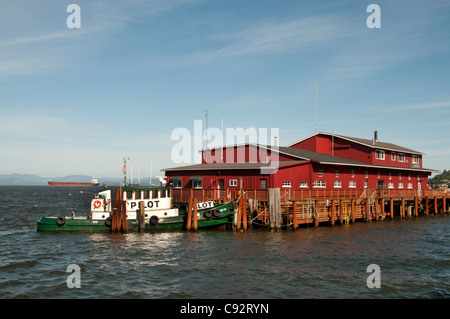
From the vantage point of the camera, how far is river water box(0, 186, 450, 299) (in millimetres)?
16516

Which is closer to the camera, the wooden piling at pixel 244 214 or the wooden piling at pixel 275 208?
the wooden piling at pixel 275 208

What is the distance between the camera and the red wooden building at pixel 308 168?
122 ft

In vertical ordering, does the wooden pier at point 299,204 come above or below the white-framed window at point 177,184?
below

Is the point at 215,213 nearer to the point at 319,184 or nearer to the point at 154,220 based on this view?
the point at 154,220

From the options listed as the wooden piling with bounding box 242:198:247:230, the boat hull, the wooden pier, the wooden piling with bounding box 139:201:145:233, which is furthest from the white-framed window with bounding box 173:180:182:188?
the wooden piling with bounding box 242:198:247:230

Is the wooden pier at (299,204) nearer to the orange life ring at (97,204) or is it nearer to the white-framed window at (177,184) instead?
the white-framed window at (177,184)

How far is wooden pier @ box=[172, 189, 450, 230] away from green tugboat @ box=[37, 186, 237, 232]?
1.65 m

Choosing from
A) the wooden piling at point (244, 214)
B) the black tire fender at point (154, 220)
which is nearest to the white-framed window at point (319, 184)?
the wooden piling at point (244, 214)

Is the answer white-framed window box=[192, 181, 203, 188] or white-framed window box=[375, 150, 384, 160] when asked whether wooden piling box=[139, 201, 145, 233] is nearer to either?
white-framed window box=[192, 181, 203, 188]

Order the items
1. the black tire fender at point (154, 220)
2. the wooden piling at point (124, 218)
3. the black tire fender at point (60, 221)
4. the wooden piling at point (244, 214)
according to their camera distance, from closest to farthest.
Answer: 1. the wooden piling at point (124, 218)
2. the black tire fender at point (154, 220)
3. the black tire fender at point (60, 221)
4. the wooden piling at point (244, 214)

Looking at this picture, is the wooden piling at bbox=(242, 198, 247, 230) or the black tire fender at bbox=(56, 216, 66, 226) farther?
the wooden piling at bbox=(242, 198, 247, 230)

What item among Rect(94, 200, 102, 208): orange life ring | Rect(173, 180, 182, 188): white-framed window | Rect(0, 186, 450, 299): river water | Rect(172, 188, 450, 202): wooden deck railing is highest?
Rect(173, 180, 182, 188): white-framed window

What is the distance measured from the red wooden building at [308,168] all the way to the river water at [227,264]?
7194 millimetres
